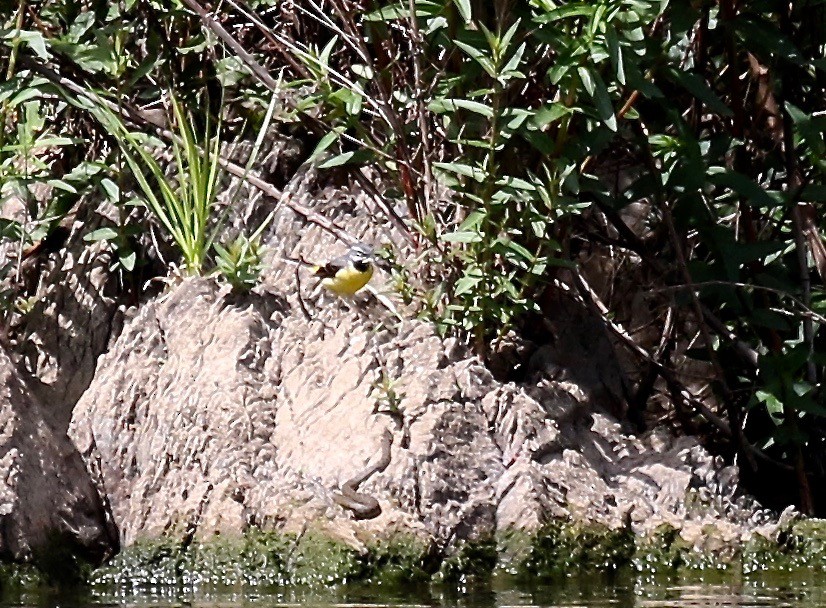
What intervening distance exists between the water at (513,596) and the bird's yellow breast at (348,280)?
46.5 inches

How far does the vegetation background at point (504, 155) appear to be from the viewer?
4758 millimetres

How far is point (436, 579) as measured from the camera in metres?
4.50

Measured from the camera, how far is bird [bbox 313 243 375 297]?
516 cm

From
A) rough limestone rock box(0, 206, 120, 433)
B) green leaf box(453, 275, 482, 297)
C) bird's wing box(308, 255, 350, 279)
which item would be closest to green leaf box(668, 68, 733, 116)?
green leaf box(453, 275, 482, 297)

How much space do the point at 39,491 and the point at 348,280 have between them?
1.28 metres

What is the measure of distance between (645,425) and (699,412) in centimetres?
21

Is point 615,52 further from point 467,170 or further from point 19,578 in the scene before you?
point 19,578

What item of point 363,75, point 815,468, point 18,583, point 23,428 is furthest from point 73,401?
point 815,468

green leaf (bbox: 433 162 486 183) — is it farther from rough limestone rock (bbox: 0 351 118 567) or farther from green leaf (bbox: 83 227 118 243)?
rough limestone rock (bbox: 0 351 118 567)

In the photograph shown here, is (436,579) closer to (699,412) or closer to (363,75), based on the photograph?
(699,412)

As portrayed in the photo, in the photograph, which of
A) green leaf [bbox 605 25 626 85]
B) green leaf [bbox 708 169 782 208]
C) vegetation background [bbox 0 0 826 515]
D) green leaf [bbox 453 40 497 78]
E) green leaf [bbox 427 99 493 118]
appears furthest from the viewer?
green leaf [bbox 708 169 782 208]

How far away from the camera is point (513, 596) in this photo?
4.30 metres

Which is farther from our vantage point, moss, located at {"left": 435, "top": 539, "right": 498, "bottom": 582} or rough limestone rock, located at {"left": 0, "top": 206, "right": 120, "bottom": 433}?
rough limestone rock, located at {"left": 0, "top": 206, "right": 120, "bottom": 433}

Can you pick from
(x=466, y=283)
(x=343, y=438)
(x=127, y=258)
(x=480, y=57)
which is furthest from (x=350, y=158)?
(x=343, y=438)
